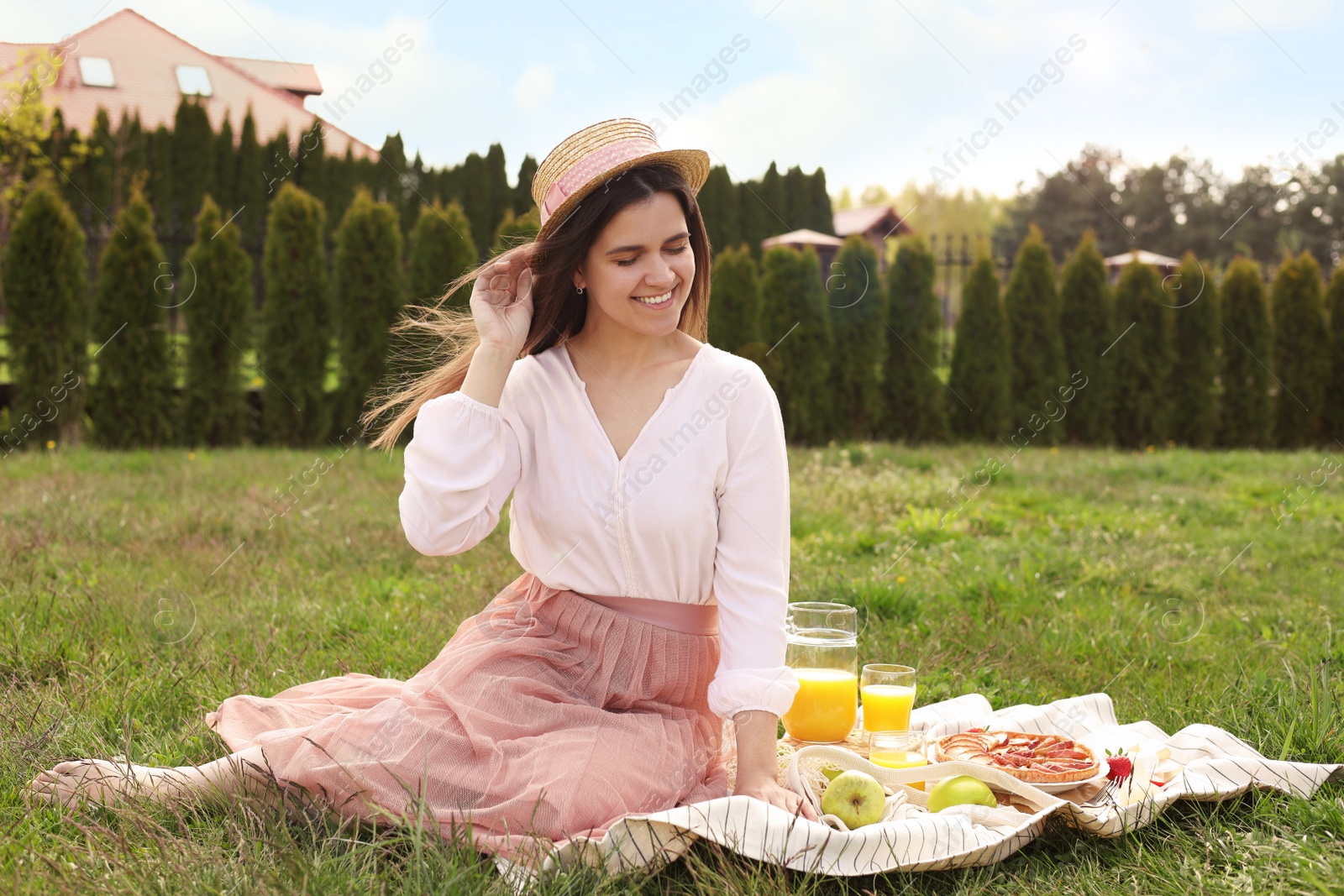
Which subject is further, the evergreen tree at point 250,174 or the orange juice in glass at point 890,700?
the evergreen tree at point 250,174

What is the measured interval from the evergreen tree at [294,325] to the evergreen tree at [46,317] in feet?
5.31

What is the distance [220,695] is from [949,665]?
250 centimetres

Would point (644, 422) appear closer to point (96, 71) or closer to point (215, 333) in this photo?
point (215, 333)

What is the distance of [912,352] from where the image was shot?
1147cm

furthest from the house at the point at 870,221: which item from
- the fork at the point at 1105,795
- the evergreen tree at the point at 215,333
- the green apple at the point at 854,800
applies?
the green apple at the point at 854,800

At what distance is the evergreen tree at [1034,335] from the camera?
11781 mm

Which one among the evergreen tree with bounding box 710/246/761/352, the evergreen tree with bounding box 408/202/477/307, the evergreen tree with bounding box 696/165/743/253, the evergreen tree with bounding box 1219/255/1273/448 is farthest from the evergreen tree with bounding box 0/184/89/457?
the evergreen tree with bounding box 696/165/743/253

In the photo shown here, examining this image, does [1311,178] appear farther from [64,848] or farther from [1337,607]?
[64,848]

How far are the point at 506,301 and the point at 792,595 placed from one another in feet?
8.08

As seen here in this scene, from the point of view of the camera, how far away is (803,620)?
3.05m

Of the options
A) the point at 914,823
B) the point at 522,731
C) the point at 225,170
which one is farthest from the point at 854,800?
the point at 225,170

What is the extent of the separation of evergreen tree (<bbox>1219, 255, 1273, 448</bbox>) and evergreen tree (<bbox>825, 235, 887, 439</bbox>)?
161 inches

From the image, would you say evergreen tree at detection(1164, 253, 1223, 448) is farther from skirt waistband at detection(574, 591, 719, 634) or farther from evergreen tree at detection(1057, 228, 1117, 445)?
skirt waistband at detection(574, 591, 719, 634)

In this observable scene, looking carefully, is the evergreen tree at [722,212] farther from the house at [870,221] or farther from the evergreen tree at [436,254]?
the house at [870,221]
